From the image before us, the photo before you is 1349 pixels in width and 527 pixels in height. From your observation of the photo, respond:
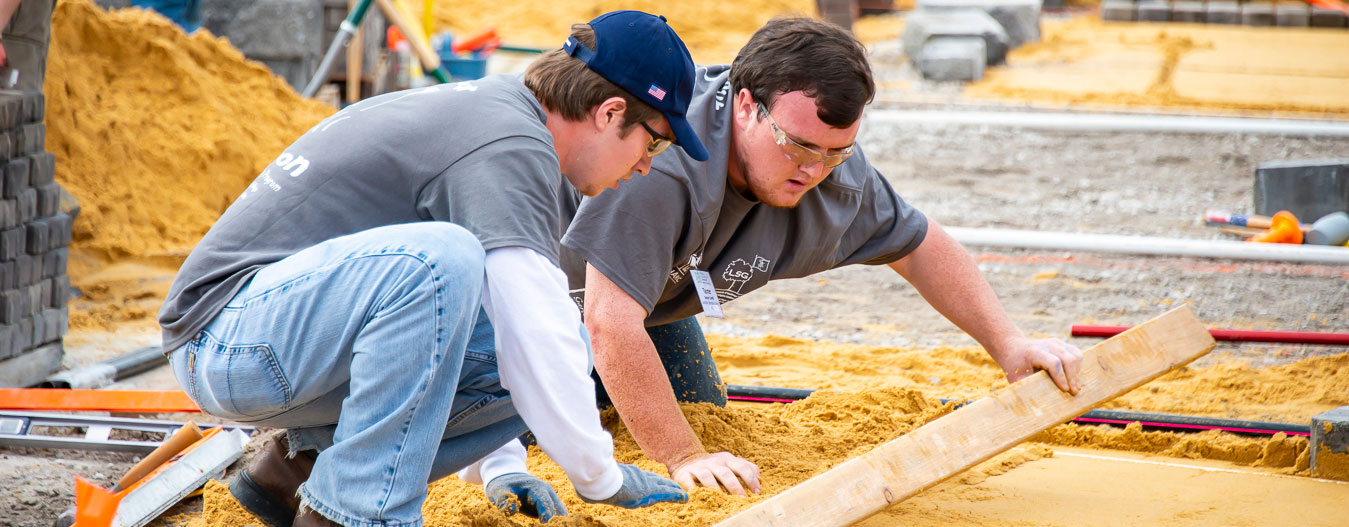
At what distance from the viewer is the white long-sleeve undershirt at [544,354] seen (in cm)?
175

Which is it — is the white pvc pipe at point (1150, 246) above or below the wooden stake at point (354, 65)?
below

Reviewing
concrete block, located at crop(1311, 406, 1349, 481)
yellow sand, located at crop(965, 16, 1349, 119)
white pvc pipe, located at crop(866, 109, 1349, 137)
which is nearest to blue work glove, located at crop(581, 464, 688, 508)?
concrete block, located at crop(1311, 406, 1349, 481)

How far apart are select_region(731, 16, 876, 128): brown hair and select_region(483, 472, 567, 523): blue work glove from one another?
0.97 m

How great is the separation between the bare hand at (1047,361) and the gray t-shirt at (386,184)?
1375 mm

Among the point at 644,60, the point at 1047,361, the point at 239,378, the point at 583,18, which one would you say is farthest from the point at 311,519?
the point at 583,18

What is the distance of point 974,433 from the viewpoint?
2.46m

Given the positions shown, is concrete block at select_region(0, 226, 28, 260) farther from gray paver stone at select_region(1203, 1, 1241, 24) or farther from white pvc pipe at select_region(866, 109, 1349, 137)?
gray paver stone at select_region(1203, 1, 1241, 24)

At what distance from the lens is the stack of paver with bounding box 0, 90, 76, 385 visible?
3227 millimetres

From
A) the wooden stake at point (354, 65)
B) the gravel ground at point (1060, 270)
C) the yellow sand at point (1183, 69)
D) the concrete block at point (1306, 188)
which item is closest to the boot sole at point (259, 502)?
the gravel ground at point (1060, 270)

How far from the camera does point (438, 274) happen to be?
1.75 meters

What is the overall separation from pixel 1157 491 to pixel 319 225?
2032 mm

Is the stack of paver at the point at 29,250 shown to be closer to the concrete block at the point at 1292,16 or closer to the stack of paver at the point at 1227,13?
the stack of paver at the point at 1227,13

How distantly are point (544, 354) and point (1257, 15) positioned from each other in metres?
13.4

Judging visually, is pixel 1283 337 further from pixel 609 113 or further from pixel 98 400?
pixel 98 400
